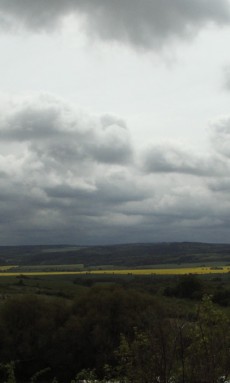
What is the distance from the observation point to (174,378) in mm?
13867

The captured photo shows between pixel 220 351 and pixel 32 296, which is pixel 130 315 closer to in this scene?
pixel 32 296

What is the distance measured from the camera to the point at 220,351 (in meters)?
12.8

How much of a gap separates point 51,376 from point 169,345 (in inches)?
2013

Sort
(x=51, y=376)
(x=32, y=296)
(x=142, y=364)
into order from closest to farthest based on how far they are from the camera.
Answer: (x=142, y=364), (x=51, y=376), (x=32, y=296)

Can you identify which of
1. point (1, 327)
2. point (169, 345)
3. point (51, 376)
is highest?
point (169, 345)

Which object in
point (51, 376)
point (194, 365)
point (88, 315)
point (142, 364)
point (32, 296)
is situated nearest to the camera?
point (194, 365)

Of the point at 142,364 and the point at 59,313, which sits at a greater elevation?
the point at 142,364

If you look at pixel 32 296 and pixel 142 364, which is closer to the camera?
pixel 142 364

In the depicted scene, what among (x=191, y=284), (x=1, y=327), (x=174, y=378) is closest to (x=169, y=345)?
(x=174, y=378)

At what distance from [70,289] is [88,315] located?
45.0 metres

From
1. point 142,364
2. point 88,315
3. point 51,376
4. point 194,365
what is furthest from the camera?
point 88,315

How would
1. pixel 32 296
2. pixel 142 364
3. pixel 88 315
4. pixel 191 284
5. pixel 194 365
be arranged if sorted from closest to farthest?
pixel 194 365 < pixel 142 364 < pixel 88 315 < pixel 32 296 < pixel 191 284

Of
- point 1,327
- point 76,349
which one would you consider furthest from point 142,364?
point 1,327

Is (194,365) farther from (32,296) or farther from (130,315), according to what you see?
(32,296)
